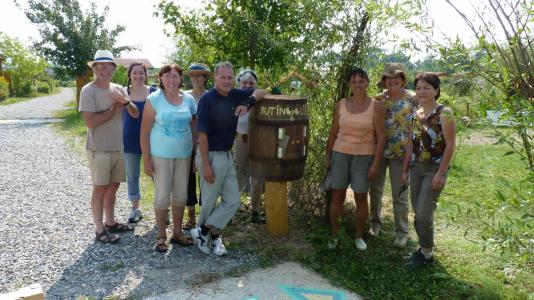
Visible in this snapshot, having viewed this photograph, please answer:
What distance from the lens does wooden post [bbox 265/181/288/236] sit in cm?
438

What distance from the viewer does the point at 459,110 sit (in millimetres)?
2357

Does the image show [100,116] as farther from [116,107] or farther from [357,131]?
[357,131]

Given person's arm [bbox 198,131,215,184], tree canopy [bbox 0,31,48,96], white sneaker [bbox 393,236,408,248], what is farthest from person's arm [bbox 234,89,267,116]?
tree canopy [bbox 0,31,48,96]

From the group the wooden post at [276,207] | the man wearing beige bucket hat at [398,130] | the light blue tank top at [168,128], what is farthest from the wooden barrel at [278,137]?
the man wearing beige bucket hat at [398,130]

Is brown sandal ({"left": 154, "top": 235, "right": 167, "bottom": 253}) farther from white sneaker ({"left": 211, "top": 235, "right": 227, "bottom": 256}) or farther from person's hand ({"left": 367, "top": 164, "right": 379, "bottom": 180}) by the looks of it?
person's hand ({"left": 367, "top": 164, "right": 379, "bottom": 180})

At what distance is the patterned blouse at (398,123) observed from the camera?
158 inches

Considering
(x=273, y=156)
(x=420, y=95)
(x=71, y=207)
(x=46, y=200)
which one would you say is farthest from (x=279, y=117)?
(x=46, y=200)

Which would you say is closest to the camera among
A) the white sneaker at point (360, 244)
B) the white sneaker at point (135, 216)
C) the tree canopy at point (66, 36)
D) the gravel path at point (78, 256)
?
the gravel path at point (78, 256)

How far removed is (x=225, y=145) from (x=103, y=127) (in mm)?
1225

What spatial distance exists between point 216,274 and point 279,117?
1.58m

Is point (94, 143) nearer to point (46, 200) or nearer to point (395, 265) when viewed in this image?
point (46, 200)

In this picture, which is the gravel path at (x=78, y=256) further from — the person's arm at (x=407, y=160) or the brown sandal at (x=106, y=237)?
the person's arm at (x=407, y=160)

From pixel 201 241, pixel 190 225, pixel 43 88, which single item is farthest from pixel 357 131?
pixel 43 88

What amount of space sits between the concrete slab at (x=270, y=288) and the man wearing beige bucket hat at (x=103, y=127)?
1371 millimetres
